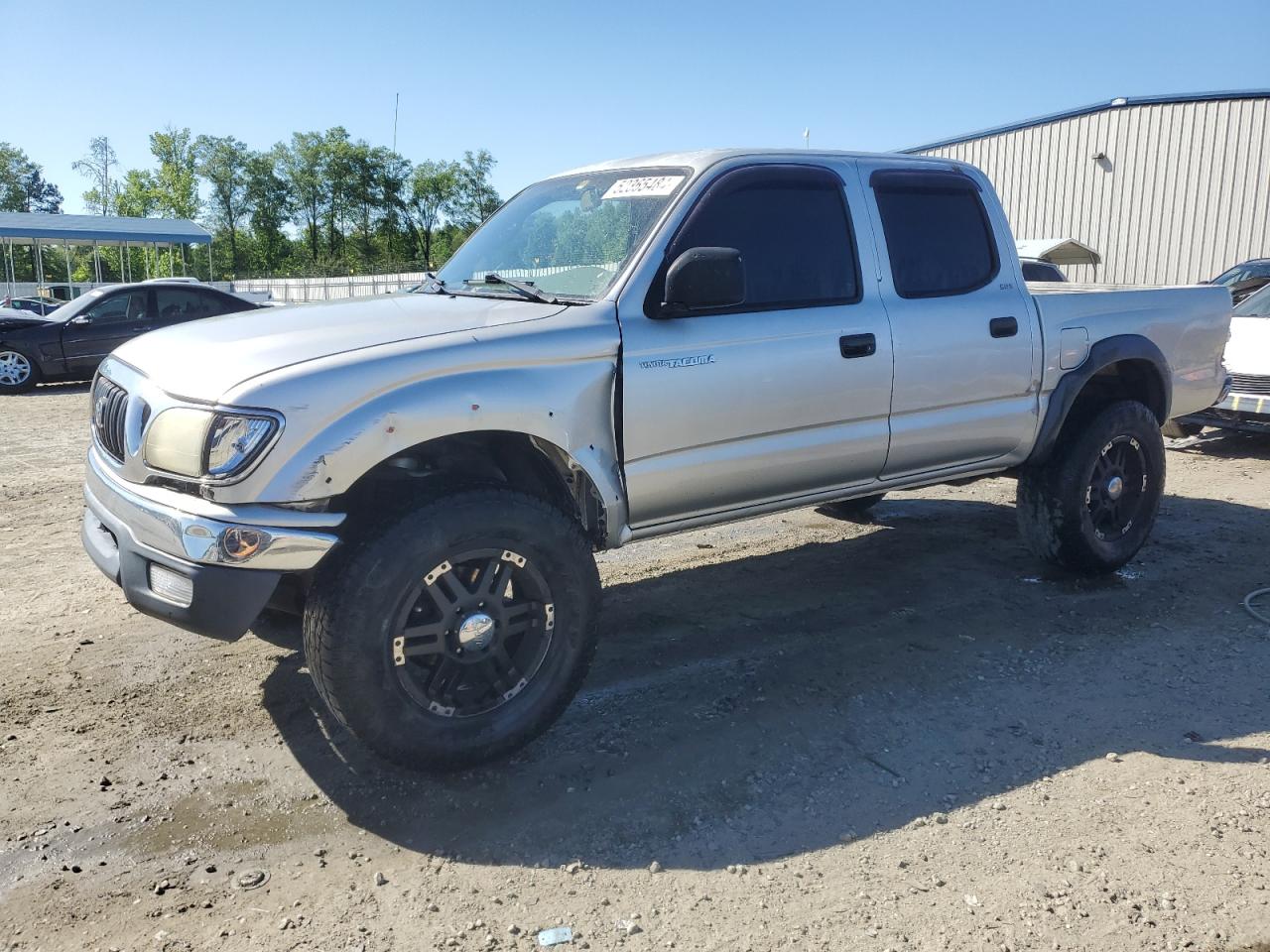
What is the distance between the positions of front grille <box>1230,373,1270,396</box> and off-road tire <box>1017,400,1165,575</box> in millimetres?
4326

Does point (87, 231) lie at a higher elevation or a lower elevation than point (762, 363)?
higher

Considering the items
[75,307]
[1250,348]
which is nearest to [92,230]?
[75,307]

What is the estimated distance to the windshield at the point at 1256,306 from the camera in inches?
388

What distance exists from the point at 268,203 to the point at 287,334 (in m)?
83.5

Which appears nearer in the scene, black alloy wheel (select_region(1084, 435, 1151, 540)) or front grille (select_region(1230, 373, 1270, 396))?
black alloy wheel (select_region(1084, 435, 1151, 540))

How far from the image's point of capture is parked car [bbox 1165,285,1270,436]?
28.9 feet

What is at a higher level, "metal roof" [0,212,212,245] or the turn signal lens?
"metal roof" [0,212,212,245]

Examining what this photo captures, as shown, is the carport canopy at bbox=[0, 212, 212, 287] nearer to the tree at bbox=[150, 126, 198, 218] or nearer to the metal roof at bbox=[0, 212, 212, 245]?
the metal roof at bbox=[0, 212, 212, 245]

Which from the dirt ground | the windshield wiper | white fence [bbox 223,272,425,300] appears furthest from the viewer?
white fence [bbox 223,272,425,300]

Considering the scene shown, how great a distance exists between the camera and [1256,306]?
32.8ft

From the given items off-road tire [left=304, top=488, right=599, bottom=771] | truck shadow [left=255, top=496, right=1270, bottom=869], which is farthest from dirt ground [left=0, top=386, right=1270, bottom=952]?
off-road tire [left=304, top=488, right=599, bottom=771]

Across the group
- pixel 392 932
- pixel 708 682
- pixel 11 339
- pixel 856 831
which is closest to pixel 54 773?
pixel 392 932

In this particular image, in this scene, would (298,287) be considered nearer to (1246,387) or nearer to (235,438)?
(1246,387)

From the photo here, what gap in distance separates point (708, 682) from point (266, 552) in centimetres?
195
